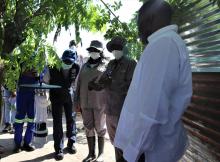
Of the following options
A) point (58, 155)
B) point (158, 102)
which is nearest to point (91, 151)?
point (58, 155)

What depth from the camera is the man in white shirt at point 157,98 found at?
2.48m

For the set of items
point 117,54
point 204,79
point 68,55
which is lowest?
point 204,79

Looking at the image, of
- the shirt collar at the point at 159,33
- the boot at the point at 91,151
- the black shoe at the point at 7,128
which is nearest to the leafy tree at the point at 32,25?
the shirt collar at the point at 159,33

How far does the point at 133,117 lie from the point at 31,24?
5.13 ft

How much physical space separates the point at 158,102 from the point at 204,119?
4.97ft

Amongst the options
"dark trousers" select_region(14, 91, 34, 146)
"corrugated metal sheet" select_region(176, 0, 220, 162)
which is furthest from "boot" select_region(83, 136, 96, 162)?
"corrugated metal sheet" select_region(176, 0, 220, 162)

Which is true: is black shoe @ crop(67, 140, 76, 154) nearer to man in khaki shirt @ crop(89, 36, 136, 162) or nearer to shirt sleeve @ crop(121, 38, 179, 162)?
man in khaki shirt @ crop(89, 36, 136, 162)

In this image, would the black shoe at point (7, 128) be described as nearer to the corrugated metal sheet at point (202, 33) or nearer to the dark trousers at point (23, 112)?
the dark trousers at point (23, 112)

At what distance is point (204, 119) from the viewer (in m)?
3.85

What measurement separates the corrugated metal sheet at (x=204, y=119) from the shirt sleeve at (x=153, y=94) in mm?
1127

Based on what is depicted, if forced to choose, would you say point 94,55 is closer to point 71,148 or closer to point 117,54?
point 117,54

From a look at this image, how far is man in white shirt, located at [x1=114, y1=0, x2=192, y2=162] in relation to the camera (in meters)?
2.48

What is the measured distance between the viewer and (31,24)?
12.1 feet

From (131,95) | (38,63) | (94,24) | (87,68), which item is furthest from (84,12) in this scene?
(87,68)
